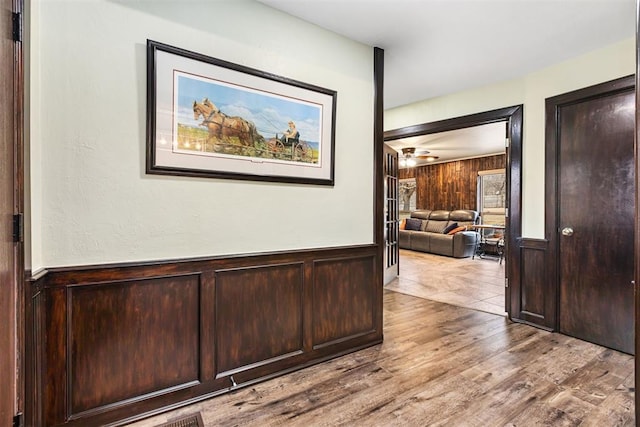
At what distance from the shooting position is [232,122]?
200 cm

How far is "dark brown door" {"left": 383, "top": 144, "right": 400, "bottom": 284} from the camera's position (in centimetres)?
495

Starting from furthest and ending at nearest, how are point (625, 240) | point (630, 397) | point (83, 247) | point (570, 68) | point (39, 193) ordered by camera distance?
point (570, 68), point (625, 240), point (630, 397), point (83, 247), point (39, 193)

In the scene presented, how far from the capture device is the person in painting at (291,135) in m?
2.23

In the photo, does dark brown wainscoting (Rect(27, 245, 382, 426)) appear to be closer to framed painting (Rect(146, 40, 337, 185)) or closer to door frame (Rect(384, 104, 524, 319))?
framed painting (Rect(146, 40, 337, 185))

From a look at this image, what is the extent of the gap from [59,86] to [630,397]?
11.8ft

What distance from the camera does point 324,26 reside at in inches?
94.7

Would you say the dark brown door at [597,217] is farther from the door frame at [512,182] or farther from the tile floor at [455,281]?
the tile floor at [455,281]

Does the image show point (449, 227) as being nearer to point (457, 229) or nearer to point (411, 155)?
point (457, 229)

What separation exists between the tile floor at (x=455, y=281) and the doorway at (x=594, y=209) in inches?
34.0

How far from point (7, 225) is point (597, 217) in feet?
12.6

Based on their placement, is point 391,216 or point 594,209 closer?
point 594,209

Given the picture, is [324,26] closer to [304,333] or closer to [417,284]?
[304,333]

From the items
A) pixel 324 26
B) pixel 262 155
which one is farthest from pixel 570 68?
pixel 262 155

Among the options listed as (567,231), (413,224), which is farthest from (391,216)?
(413,224)
